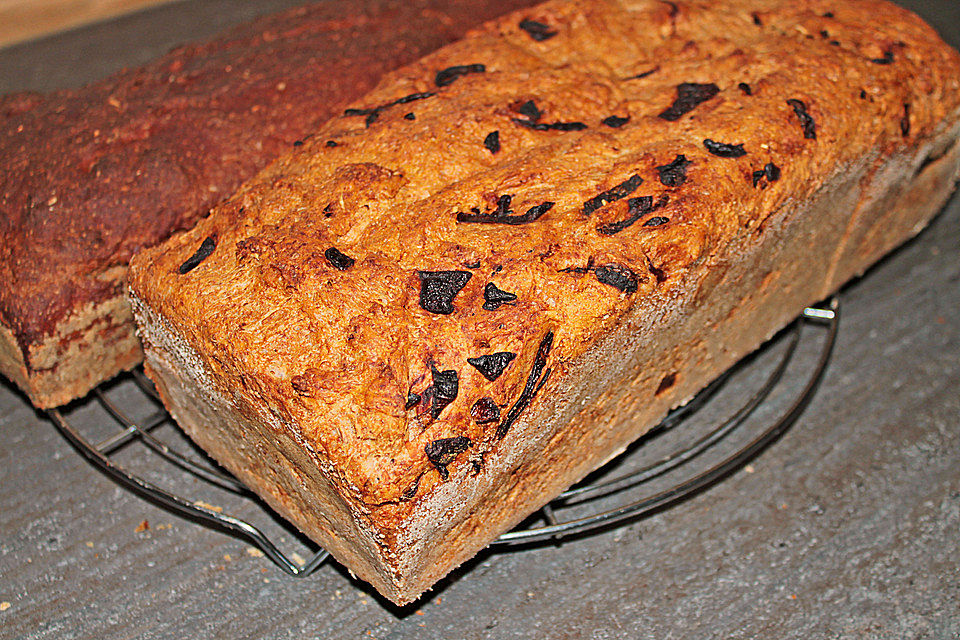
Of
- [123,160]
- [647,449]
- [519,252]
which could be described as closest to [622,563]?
[647,449]

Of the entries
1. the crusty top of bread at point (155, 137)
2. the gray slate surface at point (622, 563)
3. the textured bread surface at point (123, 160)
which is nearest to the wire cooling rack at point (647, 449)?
the gray slate surface at point (622, 563)

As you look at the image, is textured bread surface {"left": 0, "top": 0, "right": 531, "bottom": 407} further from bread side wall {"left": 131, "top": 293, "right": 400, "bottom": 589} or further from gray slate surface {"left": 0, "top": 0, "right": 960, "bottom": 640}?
gray slate surface {"left": 0, "top": 0, "right": 960, "bottom": 640}

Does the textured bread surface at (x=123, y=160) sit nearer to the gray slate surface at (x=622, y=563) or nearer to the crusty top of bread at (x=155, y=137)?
the crusty top of bread at (x=155, y=137)

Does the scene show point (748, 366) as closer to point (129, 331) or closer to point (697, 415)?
point (697, 415)

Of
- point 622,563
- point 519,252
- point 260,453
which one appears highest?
point 519,252

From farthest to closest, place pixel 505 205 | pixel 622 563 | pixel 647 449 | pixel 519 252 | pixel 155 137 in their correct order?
pixel 647 449
pixel 155 137
pixel 622 563
pixel 505 205
pixel 519 252

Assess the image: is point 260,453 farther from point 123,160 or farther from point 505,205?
point 123,160

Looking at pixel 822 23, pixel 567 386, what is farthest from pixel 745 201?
pixel 822 23
